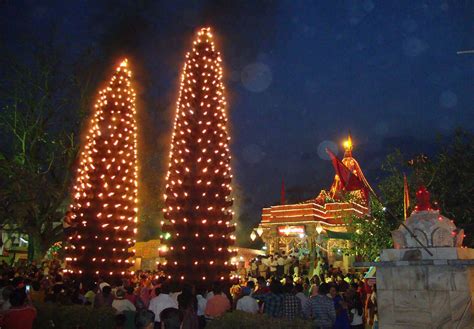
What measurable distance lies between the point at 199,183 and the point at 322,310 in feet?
25.2

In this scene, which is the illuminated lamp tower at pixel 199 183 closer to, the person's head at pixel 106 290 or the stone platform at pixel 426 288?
the person's head at pixel 106 290

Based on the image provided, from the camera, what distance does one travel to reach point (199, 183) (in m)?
15.3

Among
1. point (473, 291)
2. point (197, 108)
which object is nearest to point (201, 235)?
point (197, 108)

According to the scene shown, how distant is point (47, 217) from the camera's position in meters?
24.6

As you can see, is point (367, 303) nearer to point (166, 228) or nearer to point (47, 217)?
point (166, 228)

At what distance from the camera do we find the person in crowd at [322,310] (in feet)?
28.6

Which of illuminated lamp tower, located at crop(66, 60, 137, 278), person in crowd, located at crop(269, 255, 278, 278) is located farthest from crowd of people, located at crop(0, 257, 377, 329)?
person in crowd, located at crop(269, 255, 278, 278)

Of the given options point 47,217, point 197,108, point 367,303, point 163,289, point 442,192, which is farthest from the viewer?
point 47,217

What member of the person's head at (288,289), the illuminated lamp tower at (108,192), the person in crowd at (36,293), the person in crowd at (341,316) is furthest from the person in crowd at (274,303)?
the illuminated lamp tower at (108,192)

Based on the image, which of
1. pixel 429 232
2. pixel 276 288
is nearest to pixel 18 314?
pixel 276 288

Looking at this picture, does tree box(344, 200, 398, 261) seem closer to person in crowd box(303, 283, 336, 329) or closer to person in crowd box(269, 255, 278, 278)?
person in crowd box(269, 255, 278, 278)

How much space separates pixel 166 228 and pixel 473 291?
10049 mm

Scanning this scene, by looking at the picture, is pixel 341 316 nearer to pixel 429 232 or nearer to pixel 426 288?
pixel 426 288

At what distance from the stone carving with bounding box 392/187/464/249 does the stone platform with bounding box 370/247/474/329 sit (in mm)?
195
